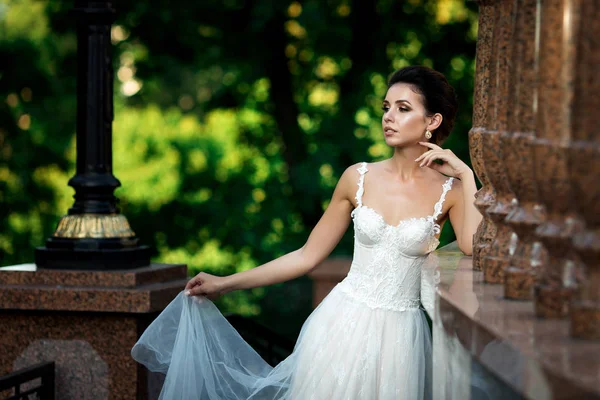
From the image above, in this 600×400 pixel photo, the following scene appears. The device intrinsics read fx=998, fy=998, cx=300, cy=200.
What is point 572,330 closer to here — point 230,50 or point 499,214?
point 499,214

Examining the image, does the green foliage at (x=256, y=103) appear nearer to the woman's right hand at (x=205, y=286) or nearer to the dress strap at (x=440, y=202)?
the woman's right hand at (x=205, y=286)

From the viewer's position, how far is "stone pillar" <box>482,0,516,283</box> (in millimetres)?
3779

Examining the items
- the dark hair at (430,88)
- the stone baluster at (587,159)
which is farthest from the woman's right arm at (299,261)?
the stone baluster at (587,159)

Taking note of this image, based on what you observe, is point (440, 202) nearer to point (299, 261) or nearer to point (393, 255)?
point (393, 255)

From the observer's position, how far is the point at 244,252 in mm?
13891

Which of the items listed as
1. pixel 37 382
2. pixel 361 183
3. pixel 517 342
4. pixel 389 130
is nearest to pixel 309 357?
pixel 361 183

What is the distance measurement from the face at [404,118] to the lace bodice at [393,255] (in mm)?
348

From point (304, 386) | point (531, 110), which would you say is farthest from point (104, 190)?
point (531, 110)

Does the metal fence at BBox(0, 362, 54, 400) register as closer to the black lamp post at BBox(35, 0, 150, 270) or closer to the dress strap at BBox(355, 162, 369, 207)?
the black lamp post at BBox(35, 0, 150, 270)

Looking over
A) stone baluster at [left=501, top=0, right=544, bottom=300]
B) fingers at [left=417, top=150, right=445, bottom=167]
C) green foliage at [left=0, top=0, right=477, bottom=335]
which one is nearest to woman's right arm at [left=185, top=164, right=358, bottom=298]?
fingers at [left=417, top=150, right=445, bottom=167]

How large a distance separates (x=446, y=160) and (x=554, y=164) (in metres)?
2.50

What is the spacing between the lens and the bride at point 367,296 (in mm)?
4922

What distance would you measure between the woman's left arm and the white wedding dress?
0.10 meters

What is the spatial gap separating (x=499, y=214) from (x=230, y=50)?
986 cm
